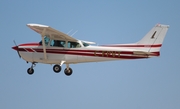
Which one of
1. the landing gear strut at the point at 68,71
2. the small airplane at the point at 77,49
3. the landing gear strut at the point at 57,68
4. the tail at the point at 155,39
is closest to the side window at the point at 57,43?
the small airplane at the point at 77,49

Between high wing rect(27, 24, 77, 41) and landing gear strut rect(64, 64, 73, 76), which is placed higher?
high wing rect(27, 24, 77, 41)

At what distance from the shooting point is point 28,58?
183ft

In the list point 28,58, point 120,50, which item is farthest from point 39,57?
point 120,50

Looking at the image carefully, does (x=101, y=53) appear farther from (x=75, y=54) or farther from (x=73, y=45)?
(x=73, y=45)

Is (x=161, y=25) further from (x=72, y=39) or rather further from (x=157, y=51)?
(x=72, y=39)

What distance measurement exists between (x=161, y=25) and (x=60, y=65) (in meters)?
5.86

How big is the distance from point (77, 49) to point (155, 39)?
4.24 m

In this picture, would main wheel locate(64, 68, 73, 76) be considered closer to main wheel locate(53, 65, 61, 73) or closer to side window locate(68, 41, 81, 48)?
main wheel locate(53, 65, 61, 73)

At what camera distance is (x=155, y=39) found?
54.8 metres

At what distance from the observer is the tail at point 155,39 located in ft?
179

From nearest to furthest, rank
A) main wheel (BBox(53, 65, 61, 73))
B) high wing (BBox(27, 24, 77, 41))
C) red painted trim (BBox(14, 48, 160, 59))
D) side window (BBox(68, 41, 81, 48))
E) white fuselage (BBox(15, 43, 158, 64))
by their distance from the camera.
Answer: high wing (BBox(27, 24, 77, 41))
red painted trim (BBox(14, 48, 160, 59))
white fuselage (BBox(15, 43, 158, 64))
side window (BBox(68, 41, 81, 48))
main wheel (BBox(53, 65, 61, 73))

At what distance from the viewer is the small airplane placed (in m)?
54.6

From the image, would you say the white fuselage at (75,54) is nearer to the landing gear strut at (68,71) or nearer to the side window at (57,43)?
the side window at (57,43)

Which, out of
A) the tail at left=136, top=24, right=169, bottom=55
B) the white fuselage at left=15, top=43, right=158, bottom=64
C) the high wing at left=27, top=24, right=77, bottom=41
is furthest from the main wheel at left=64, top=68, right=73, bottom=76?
the tail at left=136, top=24, right=169, bottom=55
